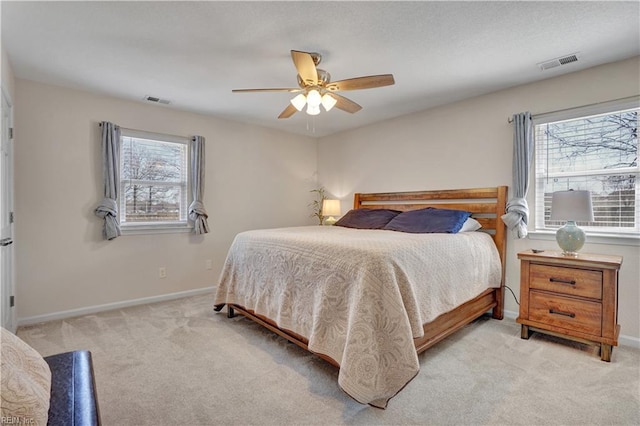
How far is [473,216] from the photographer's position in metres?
3.48

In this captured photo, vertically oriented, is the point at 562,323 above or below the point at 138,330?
above

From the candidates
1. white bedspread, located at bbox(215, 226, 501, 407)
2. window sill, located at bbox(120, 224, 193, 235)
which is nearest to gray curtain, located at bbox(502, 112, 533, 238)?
white bedspread, located at bbox(215, 226, 501, 407)

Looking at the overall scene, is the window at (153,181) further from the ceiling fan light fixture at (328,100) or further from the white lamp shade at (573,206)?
the white lamp shade at (573,206)

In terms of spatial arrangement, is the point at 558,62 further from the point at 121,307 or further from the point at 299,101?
the point at 121,307

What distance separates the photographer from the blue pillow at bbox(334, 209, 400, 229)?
148 inches

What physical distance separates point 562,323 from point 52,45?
4617 millimetres

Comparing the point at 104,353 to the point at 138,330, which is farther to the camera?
the point at 138,330

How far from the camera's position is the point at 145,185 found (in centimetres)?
379

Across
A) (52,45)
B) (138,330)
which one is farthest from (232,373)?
(52,45)

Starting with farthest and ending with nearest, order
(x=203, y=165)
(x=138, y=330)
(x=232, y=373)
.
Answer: (x=203, y=165), (x=138, y=330), (x=232, y=373)

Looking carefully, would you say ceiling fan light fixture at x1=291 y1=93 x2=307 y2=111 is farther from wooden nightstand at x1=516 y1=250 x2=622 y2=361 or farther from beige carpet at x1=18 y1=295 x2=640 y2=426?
wooden nightstand at x1=516 y1=250 x2=622 y2=361

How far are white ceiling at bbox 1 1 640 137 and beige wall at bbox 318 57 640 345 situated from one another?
162mm

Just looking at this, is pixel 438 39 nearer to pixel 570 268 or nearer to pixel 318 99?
pixel 318 99

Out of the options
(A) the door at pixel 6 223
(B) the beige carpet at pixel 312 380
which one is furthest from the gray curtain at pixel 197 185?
(A) the door at pixel 6 223
